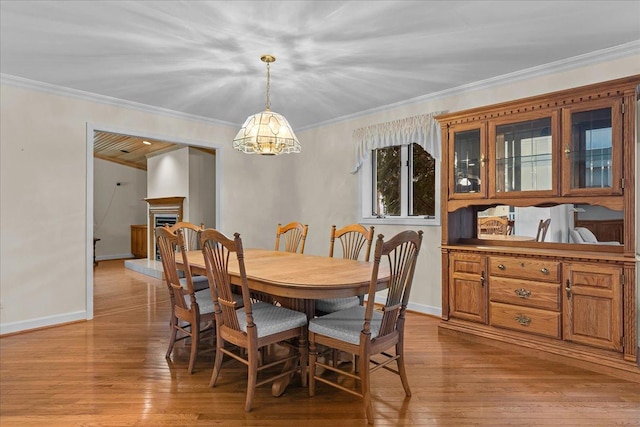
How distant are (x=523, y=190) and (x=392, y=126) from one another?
1.71 m

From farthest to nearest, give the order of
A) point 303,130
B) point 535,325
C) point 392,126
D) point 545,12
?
point 303,130
point 392,126
point 535,325
point 545,12

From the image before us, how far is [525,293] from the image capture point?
291 centimetres

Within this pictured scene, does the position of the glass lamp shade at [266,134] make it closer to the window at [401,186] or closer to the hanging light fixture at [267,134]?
the hanging light fixture at [267,134]

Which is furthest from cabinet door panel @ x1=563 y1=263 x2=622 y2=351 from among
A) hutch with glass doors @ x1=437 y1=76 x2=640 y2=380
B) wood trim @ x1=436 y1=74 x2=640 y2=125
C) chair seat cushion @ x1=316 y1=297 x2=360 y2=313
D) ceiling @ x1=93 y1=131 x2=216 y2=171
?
ceiling @ x1=93 y1=131 x2=216 y2=171

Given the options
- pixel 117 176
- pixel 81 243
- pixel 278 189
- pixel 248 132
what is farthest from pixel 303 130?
pixel 117 176

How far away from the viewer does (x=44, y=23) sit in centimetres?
Answer: 244

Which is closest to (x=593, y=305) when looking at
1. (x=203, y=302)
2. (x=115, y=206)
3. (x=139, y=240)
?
(x=203, y=302)

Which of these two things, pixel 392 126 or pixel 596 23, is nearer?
pixel 596 23

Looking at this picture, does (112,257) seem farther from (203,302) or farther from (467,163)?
(467,163)

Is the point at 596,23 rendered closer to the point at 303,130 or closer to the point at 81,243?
the point at 303,130

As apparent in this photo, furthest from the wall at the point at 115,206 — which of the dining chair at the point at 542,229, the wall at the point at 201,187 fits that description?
the dining chair at the point at 542,229

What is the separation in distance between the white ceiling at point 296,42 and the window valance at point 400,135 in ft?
1.12

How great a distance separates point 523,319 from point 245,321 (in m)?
2.19

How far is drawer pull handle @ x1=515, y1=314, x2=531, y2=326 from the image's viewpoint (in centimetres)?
289
